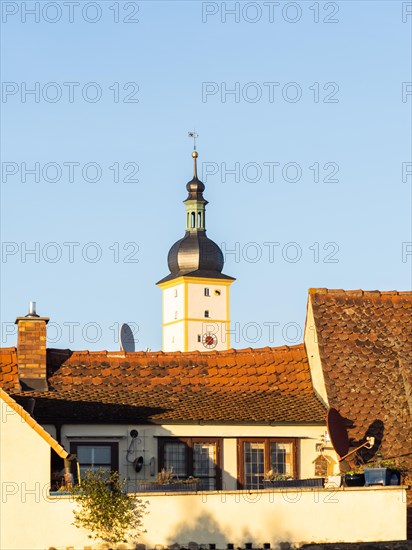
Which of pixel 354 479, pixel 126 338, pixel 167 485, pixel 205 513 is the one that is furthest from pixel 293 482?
pixel 126 338

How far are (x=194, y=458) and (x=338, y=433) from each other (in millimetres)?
3482

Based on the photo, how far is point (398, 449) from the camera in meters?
35.7

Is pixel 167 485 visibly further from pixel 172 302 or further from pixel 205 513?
pixel 172 302

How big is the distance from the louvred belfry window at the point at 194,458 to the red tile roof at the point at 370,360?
10.7ft

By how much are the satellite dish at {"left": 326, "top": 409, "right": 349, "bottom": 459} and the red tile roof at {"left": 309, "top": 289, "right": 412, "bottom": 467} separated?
4.16ft

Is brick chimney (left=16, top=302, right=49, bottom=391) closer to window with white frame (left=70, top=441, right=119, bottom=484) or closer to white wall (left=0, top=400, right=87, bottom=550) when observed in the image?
window with white frame (left=70, top=441, right=119, bottom=484)

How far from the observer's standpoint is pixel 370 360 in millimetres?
38031

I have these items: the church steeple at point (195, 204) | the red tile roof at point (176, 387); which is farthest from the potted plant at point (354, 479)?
the church steeple at point (195, 204)

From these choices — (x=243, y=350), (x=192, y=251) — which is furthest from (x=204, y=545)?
(x=192, y=251)

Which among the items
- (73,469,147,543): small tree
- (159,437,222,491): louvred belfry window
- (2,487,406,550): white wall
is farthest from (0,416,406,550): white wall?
(159,437,222,491): louvred belfry window

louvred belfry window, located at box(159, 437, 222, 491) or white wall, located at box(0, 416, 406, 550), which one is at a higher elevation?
louvred belfry window, located at box(159, 437, 222, 491)

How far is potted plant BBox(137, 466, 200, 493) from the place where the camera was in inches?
1225

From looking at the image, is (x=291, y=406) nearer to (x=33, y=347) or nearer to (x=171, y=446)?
(x=171, y=446)

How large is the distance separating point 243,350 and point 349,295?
3132 millimetres
